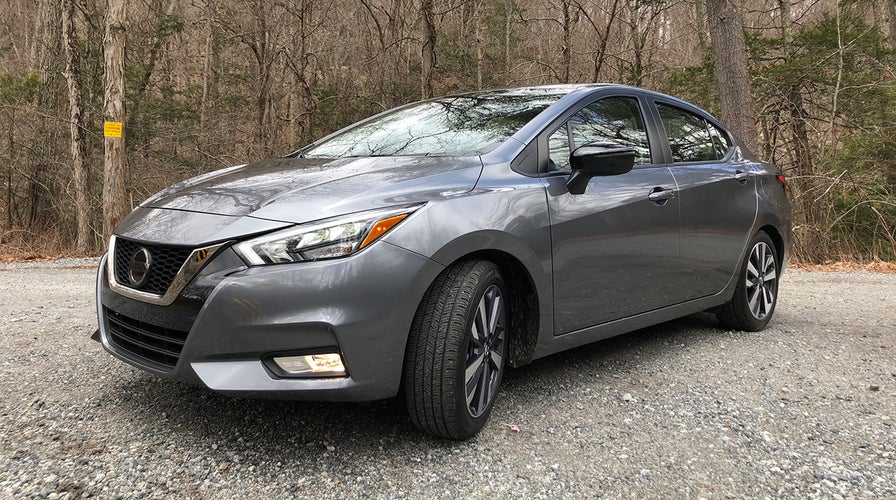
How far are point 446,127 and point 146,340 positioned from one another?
1.79 metres

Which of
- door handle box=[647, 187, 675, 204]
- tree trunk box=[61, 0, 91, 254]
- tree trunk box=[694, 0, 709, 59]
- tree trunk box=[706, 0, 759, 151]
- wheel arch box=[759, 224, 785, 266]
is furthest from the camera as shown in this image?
tree trunk box=[694, 0, 709, 59]

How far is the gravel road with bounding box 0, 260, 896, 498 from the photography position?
218 centimetres

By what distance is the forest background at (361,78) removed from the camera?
10.7 m

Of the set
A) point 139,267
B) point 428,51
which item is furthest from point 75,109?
point 139,267

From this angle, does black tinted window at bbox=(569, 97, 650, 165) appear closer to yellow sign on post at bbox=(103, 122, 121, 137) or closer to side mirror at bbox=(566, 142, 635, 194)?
side mirror at bbox=(566, 142, 635, 194)

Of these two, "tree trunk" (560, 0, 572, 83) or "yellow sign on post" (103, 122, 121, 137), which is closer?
"yellow sign on post" (103, 122, 121, 137)

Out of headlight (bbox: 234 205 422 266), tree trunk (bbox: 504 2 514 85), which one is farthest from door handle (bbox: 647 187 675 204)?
tree trunk (bbox: 504 2 514 85)

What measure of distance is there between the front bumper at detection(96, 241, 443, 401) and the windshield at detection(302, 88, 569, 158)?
0.94 metres

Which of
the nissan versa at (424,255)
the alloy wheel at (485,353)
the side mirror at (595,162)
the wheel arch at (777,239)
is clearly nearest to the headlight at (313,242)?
the nissan versa at (424,255)

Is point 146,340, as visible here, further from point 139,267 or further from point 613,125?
point 613,125

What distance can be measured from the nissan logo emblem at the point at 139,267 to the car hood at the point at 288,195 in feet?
0.20

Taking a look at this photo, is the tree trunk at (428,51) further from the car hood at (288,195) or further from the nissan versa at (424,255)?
the car hood at (288,195)

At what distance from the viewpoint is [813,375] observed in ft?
11.6

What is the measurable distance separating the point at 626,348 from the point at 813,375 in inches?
40.9
